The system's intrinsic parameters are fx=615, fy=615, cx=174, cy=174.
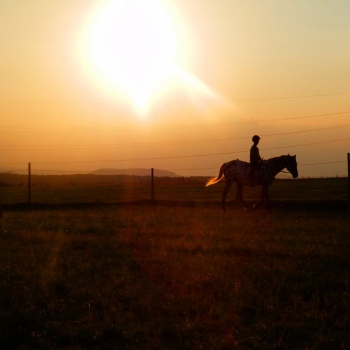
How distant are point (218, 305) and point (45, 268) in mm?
3540

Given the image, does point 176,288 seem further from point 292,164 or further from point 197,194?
point 197,194

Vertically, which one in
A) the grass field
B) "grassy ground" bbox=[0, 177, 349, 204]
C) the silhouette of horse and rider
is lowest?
the grass field

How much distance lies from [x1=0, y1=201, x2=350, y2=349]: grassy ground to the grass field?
0.02 meters

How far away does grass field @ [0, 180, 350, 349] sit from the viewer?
663 centimetres

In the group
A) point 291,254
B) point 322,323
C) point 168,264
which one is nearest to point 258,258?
point 291,254

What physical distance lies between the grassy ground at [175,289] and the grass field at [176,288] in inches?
0.7

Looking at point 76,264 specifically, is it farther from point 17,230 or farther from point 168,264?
point 17,230

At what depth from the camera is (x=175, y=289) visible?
8688 mm

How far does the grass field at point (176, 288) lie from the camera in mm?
6627

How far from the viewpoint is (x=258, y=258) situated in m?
11.0

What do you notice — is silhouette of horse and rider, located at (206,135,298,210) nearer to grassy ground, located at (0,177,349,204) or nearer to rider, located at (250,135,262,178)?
rider, located at (250,135,262,178)

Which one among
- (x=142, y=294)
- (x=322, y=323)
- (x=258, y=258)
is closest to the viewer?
(x=322, y=323)

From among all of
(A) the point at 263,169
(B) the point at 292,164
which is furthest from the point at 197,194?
(B) the point at 292,164

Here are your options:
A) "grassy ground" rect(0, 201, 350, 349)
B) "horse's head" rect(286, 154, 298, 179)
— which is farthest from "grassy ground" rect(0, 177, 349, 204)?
"grassy ground" rect(0, 201, 350, 349)
